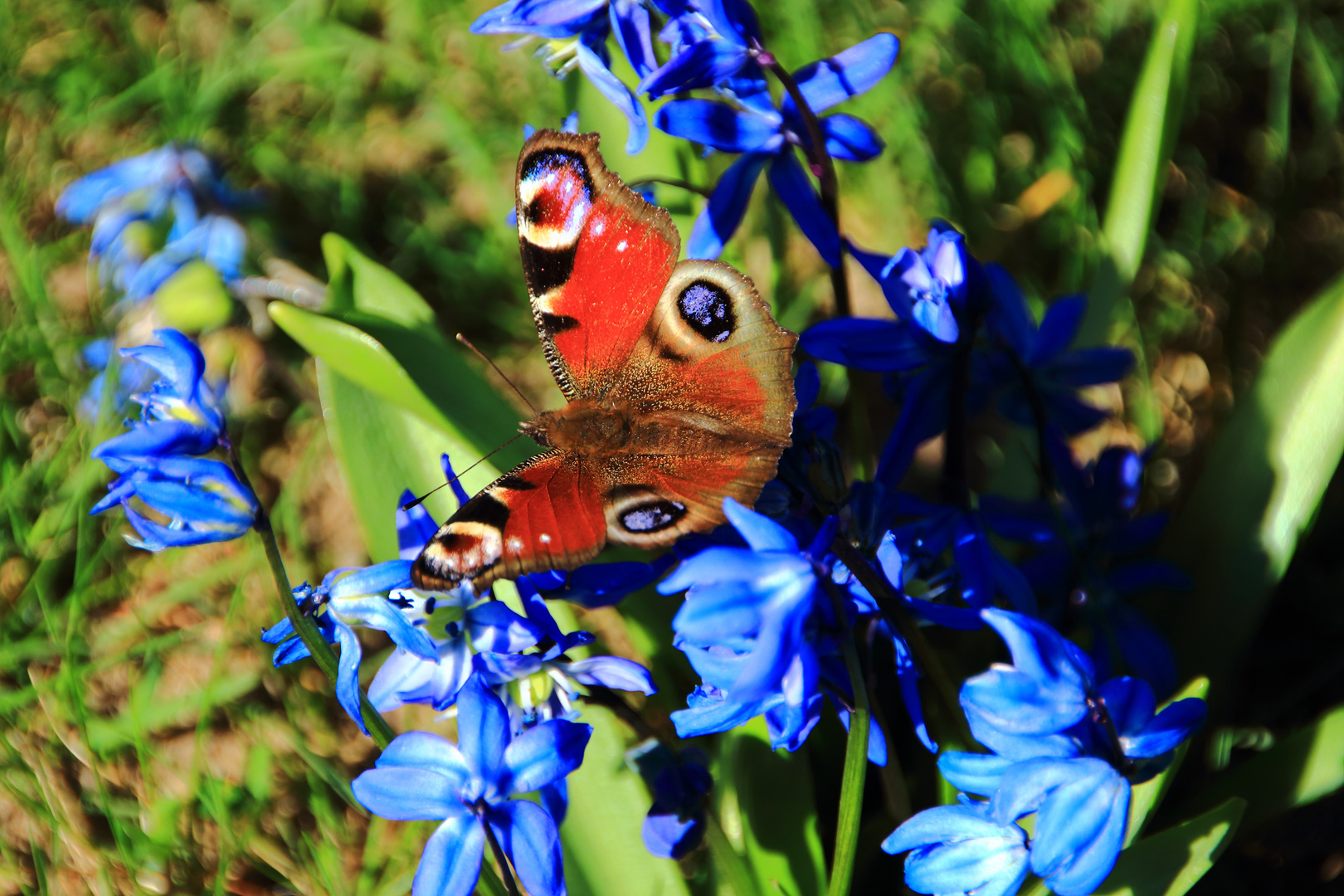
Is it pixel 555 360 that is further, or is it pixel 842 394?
pixel 842 394

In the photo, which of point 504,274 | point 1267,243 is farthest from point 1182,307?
point 504,274

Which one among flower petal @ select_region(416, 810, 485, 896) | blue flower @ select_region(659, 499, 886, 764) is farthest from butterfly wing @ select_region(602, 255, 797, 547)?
flower petal @ select_region(416, 810, 485, 896)

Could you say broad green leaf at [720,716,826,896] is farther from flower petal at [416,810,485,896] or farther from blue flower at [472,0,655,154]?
blue flower at [472,0,655,154]

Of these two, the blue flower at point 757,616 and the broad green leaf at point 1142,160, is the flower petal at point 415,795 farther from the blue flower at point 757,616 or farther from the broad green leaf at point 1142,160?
the broad green leaf at point 1142,160

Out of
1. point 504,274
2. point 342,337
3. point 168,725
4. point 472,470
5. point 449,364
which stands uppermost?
point 342,337

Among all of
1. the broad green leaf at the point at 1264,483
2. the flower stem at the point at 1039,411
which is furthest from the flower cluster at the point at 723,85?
the broad green leaf at the point at 1264,483

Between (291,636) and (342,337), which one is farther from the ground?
(342,337)

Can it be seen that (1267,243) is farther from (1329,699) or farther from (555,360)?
(555,360)
